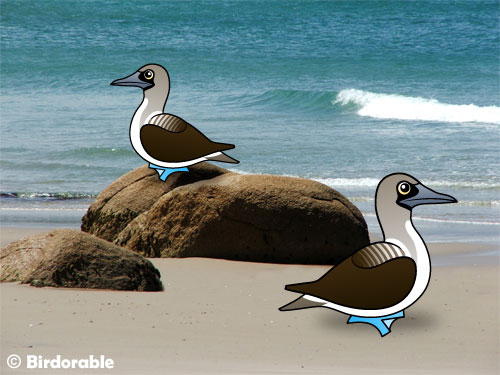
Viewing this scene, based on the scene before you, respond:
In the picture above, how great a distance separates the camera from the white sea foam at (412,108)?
76.4 feet

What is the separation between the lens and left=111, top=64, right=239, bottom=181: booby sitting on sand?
6281 mm

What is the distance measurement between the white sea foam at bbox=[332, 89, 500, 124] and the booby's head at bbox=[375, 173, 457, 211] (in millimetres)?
18645

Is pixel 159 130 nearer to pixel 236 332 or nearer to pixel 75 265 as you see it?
pixel 75 265

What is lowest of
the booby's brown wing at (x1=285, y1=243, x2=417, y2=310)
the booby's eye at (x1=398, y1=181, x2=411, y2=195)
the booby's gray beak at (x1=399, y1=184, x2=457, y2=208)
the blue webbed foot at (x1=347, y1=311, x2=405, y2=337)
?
the blue webbed foot at (x1=347, y1=311, x2=405, y2=337)

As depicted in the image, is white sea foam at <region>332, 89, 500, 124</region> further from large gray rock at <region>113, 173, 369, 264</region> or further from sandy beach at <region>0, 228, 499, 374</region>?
sandy beach at <region>0, 228, 499, 374</region>

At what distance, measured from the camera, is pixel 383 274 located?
15.0 ft

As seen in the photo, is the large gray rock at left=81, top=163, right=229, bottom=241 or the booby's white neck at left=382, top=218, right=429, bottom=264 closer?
the booby's white neck at left=382, top=218, right=429, bottom=264

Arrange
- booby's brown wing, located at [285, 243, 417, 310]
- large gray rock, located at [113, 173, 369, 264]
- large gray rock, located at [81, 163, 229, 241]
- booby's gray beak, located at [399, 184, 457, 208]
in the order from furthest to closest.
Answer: large gray rock, located at [81, 163, 229, 241]
large gray rock, located at [113, 173, 369, 264]
booby's gray beak, located at [399, 184, 457, 208]
booby's brown wing, located at [285, 243, 417, 310]

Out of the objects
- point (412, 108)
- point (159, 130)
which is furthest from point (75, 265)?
point (412, 108)

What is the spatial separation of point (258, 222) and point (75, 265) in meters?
2.09

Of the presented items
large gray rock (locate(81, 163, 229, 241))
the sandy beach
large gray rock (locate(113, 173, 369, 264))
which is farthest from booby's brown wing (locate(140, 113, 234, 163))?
large gray rock (locate(81, 163, 229, 241))

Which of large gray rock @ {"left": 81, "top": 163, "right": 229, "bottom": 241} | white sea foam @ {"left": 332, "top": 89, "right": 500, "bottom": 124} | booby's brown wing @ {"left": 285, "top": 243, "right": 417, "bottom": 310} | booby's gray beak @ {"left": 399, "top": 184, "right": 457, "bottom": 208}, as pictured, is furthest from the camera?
white sea foam @ {"left": 332, "top": 89, "right": 500, "bottom": 124}

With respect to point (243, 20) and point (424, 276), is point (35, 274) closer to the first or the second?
point (424, 276)

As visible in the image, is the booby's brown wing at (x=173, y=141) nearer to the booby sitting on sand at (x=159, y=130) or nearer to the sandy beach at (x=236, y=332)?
the booby sitting on sand at (x=159, y=130)
